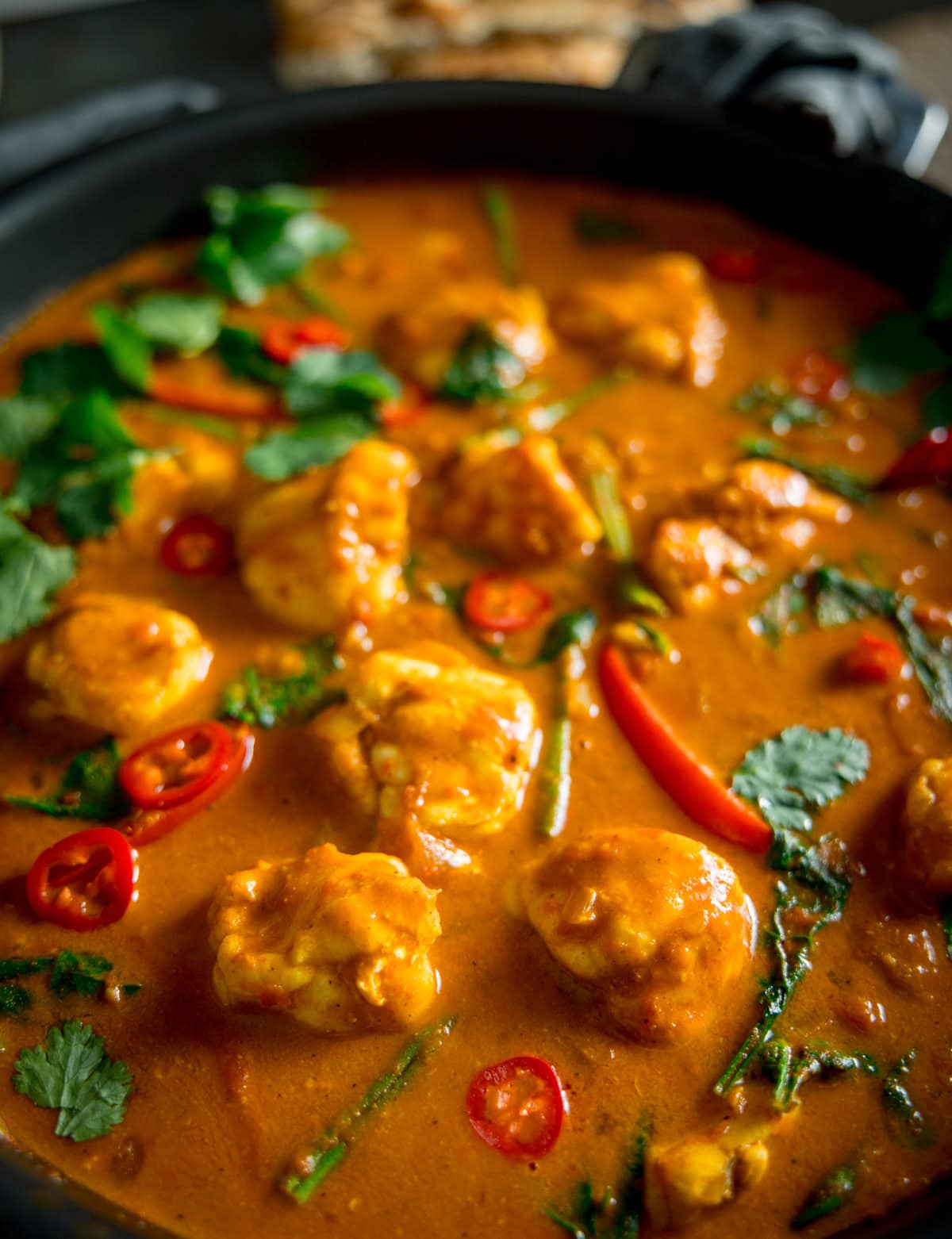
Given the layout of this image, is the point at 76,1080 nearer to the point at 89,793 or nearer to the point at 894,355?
the point at 89,793

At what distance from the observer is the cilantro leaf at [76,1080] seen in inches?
105

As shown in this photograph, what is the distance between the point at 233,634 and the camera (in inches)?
138

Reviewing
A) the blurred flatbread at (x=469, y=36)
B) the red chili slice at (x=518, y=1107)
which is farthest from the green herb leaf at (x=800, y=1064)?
the blurred flatbread at (x=469, y=36)

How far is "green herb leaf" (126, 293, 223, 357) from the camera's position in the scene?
4246mm

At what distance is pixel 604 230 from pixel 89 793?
9.44ft

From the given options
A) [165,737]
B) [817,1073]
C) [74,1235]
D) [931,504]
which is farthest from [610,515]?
[74,1235]

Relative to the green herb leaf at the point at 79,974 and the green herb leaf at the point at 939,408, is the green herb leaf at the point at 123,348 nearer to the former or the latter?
the green herb leaf at the point at 79,974

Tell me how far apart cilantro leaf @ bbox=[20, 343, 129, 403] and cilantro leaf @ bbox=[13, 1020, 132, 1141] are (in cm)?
217

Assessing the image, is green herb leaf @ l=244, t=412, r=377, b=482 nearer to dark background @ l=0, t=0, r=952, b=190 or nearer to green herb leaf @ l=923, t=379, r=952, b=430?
green herb leaf @ l=923, t=379, r=952, b=430

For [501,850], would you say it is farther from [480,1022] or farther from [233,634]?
[233,634]

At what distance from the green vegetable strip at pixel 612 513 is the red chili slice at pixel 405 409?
643 millimetres

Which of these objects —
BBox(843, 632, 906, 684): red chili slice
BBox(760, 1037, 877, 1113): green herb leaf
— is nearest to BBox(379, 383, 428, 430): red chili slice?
BBox(843, 632, 906, 684): red chili slice

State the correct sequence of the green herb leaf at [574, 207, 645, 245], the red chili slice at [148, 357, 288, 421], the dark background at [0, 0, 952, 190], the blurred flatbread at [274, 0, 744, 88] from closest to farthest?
the red chili slice at [148, 357, 288, 421] → the green herb leaf at [574, 207, 645, 245] → the blurred flatbread at [274, 0, 744, 88] → the dark background at [0, 0, 952, 190]

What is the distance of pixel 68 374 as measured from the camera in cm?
420
